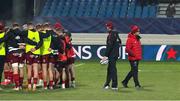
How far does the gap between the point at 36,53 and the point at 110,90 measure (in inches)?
97.6

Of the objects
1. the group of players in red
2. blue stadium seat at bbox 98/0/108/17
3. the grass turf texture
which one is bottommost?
the grass turf texture

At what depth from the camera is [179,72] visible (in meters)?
23.6

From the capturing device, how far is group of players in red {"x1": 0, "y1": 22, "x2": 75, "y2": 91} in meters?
16.6

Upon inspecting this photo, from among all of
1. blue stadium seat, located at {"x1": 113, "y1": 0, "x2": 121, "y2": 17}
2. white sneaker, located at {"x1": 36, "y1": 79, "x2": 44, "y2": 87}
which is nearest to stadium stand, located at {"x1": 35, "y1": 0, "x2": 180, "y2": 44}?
blue stadium seat, located at {"x1": 113, "y1": 0, "x2": 121, "y2": 17}

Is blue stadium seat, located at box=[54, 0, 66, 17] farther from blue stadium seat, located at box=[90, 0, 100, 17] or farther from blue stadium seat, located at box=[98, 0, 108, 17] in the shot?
blue stadium seat, located at box=[98, 0, 108, 17]

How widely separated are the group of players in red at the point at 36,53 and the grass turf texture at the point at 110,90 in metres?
A: 0.45

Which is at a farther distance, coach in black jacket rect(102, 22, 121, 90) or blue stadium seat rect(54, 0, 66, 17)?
blue stadium seat rect(54, 0, 66, 17)

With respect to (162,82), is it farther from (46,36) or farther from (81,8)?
(81,8)

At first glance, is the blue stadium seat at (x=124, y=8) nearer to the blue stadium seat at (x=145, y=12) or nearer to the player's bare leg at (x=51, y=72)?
the blue stadium seat at (x=145, y=12)

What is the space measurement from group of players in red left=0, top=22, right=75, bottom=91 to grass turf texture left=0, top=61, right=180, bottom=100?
454 millimetres

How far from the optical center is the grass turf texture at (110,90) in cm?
1551

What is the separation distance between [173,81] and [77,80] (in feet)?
11.0

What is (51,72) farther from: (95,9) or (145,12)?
(95,9)

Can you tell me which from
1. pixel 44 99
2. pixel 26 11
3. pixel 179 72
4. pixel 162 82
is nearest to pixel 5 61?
pixel 44 99
